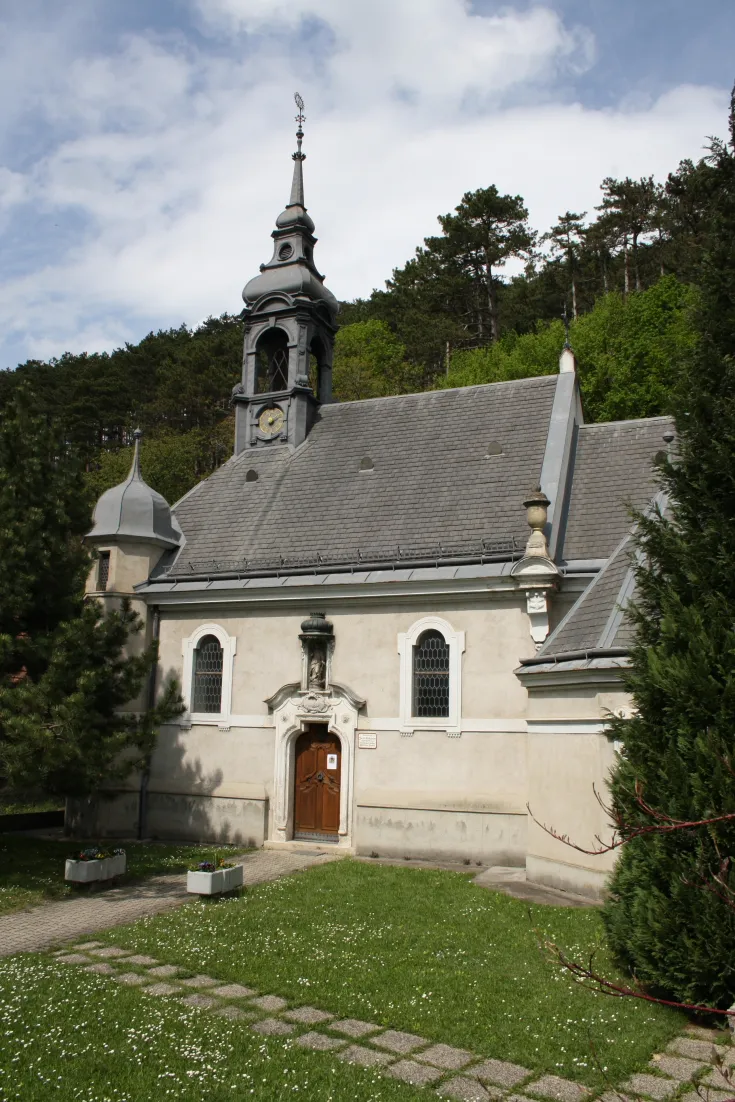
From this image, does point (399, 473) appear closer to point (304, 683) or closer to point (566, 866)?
point (304, 683)

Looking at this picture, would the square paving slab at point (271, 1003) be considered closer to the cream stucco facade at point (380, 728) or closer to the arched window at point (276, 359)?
the cream stucco facade at point (380, 728)

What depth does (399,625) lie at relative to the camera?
16.8m

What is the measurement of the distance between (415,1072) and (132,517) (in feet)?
49.7

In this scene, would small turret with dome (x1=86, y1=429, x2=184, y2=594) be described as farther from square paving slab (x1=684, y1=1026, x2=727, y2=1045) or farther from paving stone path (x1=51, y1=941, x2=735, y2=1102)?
square paving slab (x1=684, y1=1026, x2=727, y2=1045)

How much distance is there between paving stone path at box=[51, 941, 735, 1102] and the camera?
622 cm

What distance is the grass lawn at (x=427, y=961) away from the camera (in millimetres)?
7137

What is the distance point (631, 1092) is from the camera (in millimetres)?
6168

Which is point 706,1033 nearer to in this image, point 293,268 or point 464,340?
point 293,268

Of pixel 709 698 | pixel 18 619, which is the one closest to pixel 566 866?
pixel 709 698

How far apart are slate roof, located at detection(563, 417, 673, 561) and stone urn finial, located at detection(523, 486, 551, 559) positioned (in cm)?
99

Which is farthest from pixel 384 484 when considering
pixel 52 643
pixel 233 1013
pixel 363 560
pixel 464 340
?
pixel 464 340

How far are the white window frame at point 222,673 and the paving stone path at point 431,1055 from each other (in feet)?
31.3

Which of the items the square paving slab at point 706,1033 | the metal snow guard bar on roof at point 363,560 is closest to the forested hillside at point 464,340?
the metal snow guard bar on roof at point 363,560

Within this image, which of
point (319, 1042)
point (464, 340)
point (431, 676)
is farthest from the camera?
point (464, 340)
